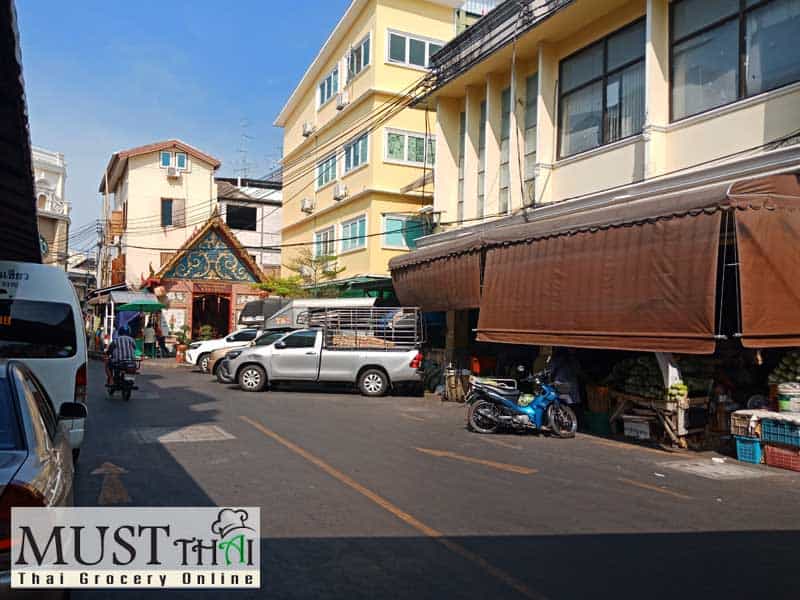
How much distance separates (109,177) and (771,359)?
46863mm

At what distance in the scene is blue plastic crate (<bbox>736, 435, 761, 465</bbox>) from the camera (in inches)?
390

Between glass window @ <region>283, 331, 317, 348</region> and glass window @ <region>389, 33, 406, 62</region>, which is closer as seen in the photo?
glass window @ <region>283, 331, 317, 348</region>

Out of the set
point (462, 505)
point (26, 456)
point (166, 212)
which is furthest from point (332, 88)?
point (26, 456)

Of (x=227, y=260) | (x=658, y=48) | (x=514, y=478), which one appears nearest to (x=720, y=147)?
(x=658, y=48)

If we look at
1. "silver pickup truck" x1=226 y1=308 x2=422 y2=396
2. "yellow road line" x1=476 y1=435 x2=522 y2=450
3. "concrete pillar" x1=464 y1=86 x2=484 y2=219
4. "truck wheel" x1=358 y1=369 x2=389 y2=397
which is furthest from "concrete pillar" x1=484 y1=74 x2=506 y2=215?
"yellow road line" x1=476 y1=435 x2=522 y2=450

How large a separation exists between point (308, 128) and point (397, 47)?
810 centimetres

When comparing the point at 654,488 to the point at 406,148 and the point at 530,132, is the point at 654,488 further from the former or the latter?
the point at 406,148

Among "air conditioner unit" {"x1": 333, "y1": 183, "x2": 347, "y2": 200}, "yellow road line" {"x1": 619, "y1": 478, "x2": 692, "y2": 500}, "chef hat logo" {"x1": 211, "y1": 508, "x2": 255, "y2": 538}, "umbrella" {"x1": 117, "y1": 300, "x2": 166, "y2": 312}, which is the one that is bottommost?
"yellow road line" {"x1": 619, "y1": 478, "x2": 692, "y2": 500}

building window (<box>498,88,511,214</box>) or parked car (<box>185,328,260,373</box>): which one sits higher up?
building window (<box>498,88,511,214</box>)

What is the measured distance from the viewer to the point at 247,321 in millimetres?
31578

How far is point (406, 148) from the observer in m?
27.9

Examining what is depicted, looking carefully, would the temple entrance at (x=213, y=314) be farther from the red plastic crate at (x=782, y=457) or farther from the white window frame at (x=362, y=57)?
the red plastic crate at (x=782, y=457)

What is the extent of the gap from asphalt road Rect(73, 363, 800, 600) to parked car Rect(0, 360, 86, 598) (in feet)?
3.70

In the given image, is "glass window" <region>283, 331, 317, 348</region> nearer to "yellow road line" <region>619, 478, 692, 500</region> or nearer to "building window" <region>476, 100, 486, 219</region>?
"building window" <region>476, 100, 486, 219</region>
